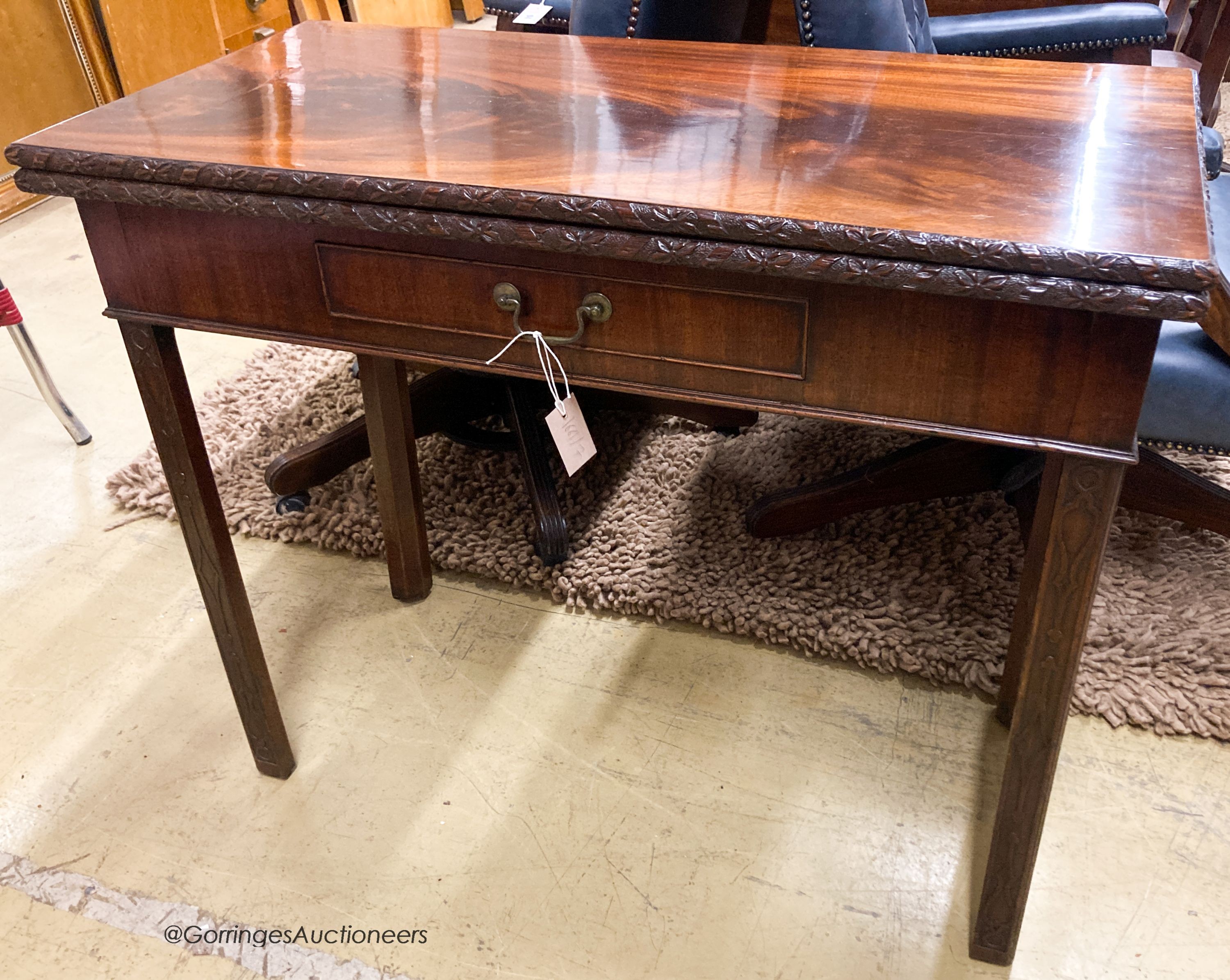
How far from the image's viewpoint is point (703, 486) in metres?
1.60

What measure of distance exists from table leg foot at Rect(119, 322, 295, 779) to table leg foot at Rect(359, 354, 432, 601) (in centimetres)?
24

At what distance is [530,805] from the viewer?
117cm

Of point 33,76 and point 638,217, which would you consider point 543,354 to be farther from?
point 33,76

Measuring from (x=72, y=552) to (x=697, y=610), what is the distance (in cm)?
88

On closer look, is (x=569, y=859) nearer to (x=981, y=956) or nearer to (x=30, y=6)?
(x=981, y=956)

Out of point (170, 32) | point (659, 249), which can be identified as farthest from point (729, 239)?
point (170, 32)

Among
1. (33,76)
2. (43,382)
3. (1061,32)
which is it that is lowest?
(43,382)

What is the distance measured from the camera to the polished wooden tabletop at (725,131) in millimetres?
728

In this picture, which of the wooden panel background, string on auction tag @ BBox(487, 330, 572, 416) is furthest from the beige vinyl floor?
the wooden panel background

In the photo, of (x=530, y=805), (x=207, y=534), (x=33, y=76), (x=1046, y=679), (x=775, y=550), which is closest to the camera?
(x=1046, y=679)

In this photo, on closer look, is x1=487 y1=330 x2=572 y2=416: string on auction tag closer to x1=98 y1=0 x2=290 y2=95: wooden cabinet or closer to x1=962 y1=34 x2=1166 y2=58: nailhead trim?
x1=962 y1=34 x2=1166 y2=58: nailhead trim

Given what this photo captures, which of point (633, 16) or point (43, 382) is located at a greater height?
point (633, 16)

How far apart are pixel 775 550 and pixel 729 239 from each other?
31.5 inches

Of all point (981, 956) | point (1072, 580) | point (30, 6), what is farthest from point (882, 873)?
point (30, 6)
